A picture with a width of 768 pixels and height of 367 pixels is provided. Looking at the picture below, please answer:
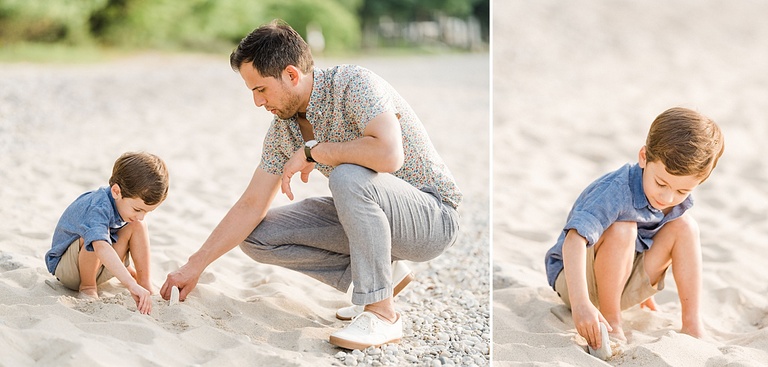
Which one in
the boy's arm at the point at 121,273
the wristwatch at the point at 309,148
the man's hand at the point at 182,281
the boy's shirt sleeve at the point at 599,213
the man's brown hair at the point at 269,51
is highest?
the man's brown hair at the point at 269,51

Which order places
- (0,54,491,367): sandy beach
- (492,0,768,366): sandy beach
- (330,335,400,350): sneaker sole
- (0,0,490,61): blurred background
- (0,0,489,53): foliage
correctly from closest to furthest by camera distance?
(0,54,491,367): sandy beach < (330,335,400,350): sneaker sole < (492,0,768,366): sandy beach < (0,0,490,61): blurred background < (0,0,489,53): foliage

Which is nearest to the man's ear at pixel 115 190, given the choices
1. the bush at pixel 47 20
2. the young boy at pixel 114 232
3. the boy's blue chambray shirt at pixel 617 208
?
the young boy at pixel 114 232

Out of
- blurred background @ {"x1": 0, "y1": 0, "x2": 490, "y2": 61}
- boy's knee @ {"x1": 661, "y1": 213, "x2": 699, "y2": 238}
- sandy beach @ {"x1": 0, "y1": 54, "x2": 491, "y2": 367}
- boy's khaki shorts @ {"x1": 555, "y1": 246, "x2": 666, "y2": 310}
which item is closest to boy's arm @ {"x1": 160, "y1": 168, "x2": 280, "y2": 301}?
sandy beach @ {"x1": 0, "y1": 54, "x2": 491, "y2": 367}

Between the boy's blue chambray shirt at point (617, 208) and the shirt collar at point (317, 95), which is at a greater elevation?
the shirt collar at point (317, 95)

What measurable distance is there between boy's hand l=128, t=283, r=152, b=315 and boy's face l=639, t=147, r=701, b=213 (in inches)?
63.2

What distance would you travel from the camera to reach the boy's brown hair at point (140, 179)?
9.20ft

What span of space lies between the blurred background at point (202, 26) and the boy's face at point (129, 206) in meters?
11.5

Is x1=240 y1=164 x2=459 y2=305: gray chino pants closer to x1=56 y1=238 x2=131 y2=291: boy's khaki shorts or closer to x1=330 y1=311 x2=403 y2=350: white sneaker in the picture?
x1=330 y1=311 x2=403 y2=350: white sneaker

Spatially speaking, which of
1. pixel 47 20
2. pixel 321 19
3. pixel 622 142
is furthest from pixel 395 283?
pixel 321 19

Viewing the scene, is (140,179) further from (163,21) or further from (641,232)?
(163,21)

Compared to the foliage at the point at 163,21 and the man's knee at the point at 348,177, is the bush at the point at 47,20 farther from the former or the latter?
the man's knee at the point at 348,177

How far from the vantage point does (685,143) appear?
2676 mm

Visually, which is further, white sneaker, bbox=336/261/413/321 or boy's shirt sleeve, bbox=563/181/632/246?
white sneaker, bbox=336/261/413/321

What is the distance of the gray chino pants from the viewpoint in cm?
264
